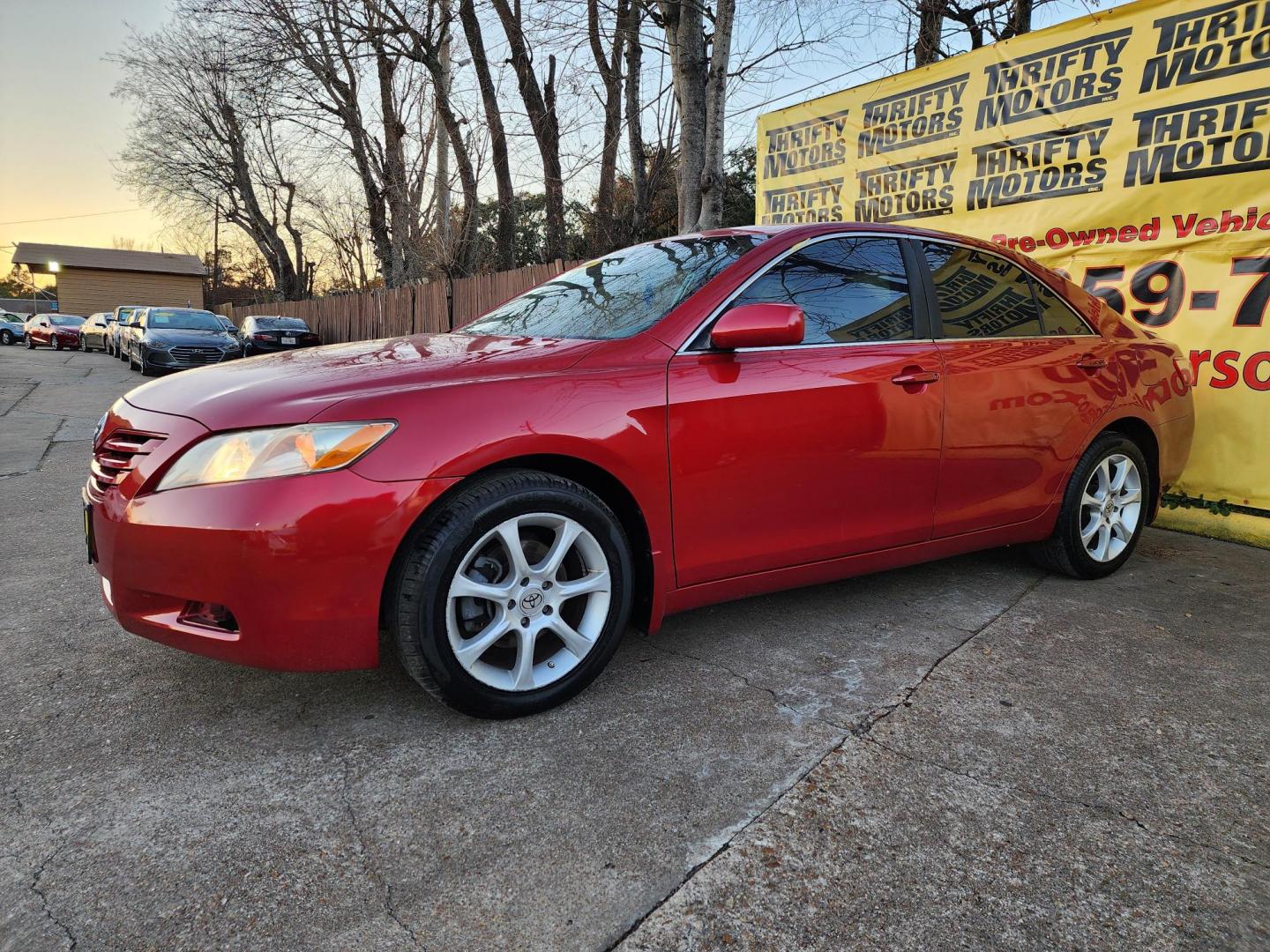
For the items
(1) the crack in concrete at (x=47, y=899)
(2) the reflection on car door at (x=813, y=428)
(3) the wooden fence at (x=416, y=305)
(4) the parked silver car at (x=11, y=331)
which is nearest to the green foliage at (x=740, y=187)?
(3) the wooden fence at (x=416, y=305)

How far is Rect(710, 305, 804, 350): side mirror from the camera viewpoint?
253 centimetres

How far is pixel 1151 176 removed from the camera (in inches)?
193

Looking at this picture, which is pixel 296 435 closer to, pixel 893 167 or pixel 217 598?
pixel 217 598

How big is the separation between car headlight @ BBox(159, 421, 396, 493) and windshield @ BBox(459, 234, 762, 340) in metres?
0.96

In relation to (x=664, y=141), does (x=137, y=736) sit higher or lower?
lower

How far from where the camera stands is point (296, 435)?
6.81 ft

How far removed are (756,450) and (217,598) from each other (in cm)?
167

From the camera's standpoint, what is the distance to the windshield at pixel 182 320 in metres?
16.3

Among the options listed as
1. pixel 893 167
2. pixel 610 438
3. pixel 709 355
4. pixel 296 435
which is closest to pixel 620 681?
pixel 610 438

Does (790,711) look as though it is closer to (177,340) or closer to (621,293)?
(621,293)

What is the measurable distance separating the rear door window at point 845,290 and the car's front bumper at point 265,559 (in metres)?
1.47

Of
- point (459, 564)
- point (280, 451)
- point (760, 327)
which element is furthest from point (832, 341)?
point (280, 451)

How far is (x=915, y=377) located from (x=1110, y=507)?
155cm

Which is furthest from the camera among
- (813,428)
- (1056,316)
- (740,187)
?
(740,187)
